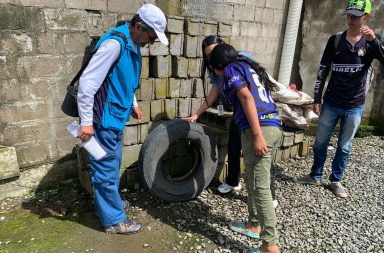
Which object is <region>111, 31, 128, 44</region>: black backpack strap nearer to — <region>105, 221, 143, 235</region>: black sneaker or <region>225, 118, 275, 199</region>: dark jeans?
<region>225, 118, 275, 199</region>: dark jeans

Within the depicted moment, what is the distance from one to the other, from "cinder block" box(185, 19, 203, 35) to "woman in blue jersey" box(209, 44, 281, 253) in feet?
3.94

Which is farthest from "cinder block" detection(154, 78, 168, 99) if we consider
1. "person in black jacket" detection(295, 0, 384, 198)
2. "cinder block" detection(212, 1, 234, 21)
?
"cinder block" detection(212, 1, 234, 21)

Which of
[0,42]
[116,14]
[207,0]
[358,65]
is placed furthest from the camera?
[207,0]

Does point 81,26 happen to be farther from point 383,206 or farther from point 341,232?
point 383,206

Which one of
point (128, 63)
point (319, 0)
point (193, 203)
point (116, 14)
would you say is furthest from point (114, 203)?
point (319, 0)

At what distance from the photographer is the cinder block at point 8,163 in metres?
3.51

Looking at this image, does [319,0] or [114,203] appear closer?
[114,203]

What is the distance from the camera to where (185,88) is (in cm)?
420

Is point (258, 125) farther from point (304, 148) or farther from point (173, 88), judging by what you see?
point (304, 148)

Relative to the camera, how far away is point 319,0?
654cm

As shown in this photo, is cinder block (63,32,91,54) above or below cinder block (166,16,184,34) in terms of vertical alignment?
below

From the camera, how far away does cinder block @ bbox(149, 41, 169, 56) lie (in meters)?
3.73

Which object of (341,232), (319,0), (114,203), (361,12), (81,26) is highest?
(319,0)

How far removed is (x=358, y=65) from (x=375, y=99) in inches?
146
